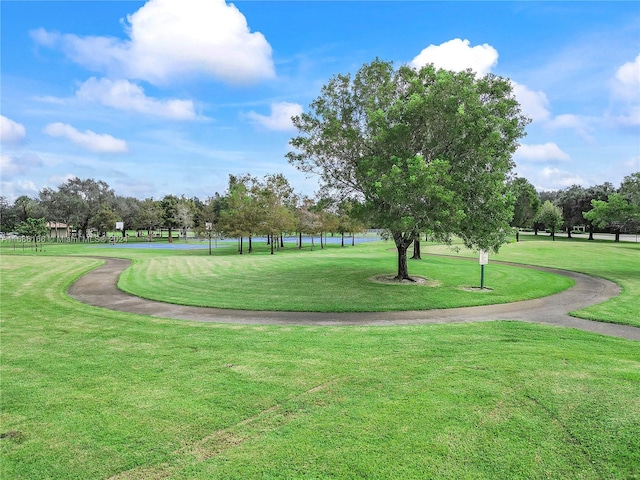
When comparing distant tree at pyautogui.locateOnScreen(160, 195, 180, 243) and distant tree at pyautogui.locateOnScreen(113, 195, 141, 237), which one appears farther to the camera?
distant tree at pyautogui.locateOnScreen(113, 195, 141, 237)

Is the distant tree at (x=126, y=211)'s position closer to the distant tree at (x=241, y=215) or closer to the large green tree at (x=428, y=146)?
the distant tree at (x=241, y=215)

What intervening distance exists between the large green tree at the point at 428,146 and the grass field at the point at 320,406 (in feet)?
22.0

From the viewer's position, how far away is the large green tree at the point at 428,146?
1470 cm

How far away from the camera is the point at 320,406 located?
5414 millimetres

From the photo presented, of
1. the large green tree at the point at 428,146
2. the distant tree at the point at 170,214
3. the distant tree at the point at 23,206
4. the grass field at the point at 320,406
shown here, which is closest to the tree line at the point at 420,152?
the large green tree at the point at 428,146

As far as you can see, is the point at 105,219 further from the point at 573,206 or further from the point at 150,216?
the point at 573,206

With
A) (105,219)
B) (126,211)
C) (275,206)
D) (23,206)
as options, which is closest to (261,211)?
(275,206)

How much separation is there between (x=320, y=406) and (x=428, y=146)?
13.5 meters

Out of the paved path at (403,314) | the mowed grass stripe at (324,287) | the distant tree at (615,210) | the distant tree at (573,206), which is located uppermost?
the distant tree at (573,206)

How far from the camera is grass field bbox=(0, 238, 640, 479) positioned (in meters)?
4.08

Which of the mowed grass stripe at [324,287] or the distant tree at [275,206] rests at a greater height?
the distant tree at [275,206]

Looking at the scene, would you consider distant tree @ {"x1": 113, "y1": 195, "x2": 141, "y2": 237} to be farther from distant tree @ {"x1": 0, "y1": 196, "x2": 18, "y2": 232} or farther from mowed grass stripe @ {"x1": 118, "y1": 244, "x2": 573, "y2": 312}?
mowed grass stripe @ {"x1": 118, "y1": 244, "x2": 573, "y2": 312}

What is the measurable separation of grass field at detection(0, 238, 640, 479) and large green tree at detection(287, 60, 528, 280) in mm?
6692

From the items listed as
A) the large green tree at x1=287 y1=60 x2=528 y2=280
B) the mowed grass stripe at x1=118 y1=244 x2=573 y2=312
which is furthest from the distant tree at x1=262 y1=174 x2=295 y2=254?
the large green tree at x1=287 y1=60 x2=528 y2=280
